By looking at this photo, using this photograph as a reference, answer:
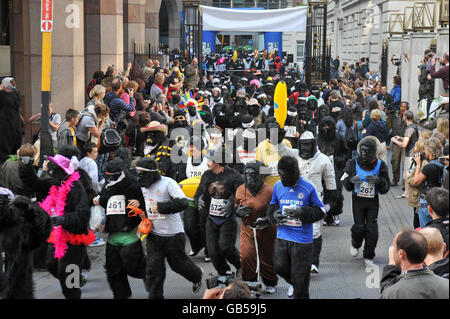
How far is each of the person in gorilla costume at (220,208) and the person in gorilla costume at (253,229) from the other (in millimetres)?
146

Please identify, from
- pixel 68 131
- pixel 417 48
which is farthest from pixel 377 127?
pixel 417 48

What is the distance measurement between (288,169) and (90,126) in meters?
4.78

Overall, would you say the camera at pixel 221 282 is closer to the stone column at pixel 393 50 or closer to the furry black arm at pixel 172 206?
the furry black arm at pixel 172 206

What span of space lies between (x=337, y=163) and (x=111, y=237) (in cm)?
545

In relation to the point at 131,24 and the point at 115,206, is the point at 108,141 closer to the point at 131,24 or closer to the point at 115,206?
the point at 115,206

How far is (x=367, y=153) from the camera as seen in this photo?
9.30 meters

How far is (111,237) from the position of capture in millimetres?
7441

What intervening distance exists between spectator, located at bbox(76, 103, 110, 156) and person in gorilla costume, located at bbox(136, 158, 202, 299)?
152 inches

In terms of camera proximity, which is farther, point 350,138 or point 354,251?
point 350,138

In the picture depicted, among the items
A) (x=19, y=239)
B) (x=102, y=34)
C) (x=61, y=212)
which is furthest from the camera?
(x=102, y=34)

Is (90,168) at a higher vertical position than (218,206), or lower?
higher

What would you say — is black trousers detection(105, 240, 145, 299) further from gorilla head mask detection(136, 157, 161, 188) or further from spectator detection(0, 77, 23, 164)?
spectator detection(0, 77, 23, 164)

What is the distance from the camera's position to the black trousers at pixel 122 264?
7.40 meters
